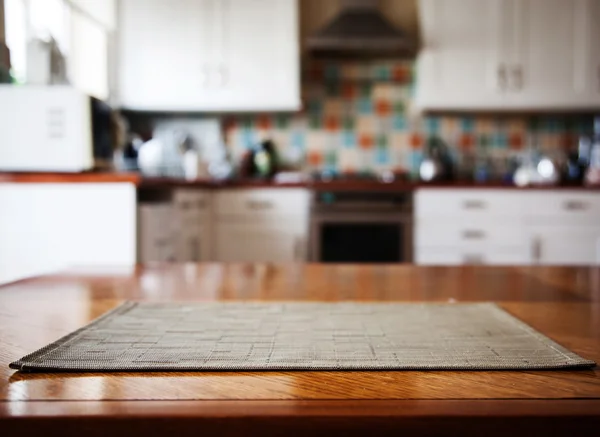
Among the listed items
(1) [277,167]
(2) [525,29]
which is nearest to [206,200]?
(1) [277,167]

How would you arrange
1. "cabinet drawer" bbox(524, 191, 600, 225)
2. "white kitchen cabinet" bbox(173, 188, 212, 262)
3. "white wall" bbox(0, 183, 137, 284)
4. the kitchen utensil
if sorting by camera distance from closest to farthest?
"white wall" bbox(0, 183, 137, 284)
"white kitchen cabinet" bbox(173, 188, 212, 262)
"cabinet drawer" bbox(524, 191, 600, 225)
the kitchen utensil

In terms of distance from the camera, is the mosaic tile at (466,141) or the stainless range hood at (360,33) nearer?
the stainless range hood at (360,33)

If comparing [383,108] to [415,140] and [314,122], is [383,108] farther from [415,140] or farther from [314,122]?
[314,122]

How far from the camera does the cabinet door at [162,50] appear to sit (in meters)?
3.63

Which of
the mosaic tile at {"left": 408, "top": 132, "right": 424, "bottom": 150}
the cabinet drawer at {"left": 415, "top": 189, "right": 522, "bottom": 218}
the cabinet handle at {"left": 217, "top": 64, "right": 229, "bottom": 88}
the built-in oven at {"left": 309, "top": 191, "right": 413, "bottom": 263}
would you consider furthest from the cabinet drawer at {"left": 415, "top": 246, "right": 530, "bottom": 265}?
the cabinet handle at {"left": 217, "top": 64, "right": 229, "bottom": 88}

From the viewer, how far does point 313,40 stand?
3576mm

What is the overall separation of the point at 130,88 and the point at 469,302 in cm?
330

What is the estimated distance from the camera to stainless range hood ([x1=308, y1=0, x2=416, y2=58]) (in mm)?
3564

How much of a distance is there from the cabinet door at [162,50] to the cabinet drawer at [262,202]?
0.74 meters

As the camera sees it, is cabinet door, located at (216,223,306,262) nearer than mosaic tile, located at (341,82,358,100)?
Yes

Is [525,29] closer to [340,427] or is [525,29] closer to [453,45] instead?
[453,45]

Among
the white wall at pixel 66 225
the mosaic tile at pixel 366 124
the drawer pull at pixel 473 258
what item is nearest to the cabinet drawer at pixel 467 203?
the drawer pull at pixel 473 258

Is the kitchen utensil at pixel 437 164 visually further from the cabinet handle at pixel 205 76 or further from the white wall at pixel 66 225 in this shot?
the white wall at pixel 66 225

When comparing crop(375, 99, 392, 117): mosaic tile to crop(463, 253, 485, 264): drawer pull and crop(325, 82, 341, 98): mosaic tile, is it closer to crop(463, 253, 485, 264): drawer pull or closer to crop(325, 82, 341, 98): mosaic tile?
crop(325, 82, 341, 98): mosaic tile
